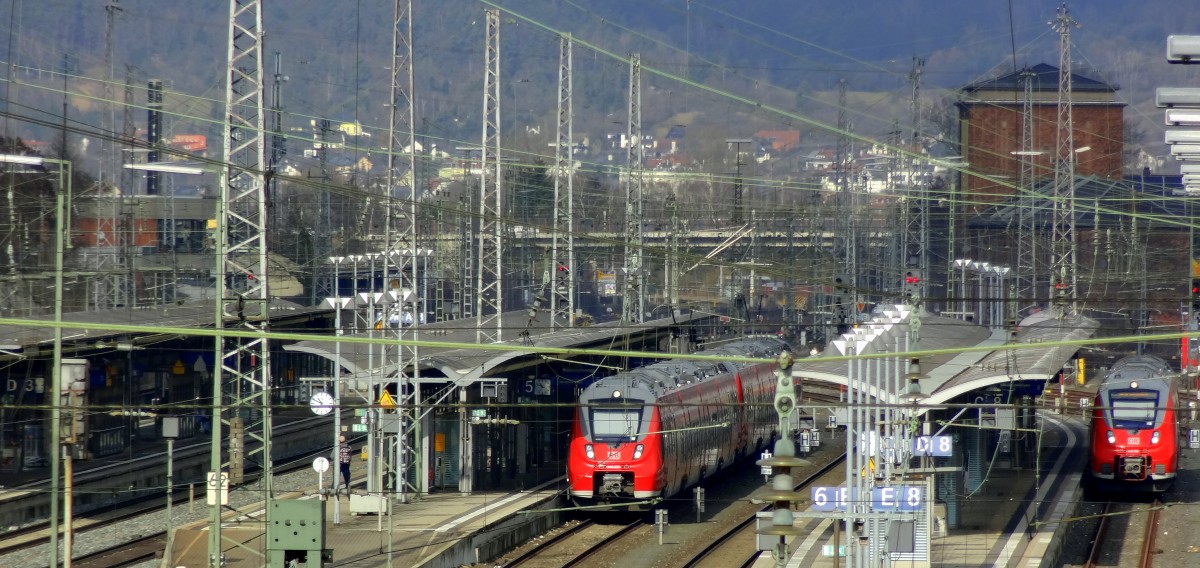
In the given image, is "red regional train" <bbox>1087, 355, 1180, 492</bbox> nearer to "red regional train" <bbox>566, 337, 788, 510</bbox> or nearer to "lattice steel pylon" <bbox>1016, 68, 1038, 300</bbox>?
"lattice steel pylon" <bbox>1016, 68, 1038, 300</bbox>

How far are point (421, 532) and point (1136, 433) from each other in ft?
37.2

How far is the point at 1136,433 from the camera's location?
21.5 m

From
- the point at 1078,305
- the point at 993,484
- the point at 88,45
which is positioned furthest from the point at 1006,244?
the point at 88,45

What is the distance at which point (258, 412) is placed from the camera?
807 inches

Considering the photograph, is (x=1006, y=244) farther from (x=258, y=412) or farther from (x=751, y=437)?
(x=258, y=412)

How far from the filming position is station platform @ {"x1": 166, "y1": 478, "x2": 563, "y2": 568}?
1667 cm

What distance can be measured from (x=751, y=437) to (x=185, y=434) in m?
10.8

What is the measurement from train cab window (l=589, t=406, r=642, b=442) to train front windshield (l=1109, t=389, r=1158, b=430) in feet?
24.8

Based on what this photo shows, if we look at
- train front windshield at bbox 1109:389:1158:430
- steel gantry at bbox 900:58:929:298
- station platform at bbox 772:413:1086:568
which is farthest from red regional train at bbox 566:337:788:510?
steel gantry at bbox 900:58:929:298

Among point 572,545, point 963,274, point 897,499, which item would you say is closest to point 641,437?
point 572,545

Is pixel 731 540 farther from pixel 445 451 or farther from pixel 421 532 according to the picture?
pixel 445 451

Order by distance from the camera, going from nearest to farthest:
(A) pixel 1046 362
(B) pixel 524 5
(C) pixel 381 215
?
(A) pixel 1046 362 < (C) pixel 381 215 < (B) pixel 524 5

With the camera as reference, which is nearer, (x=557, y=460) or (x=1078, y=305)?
(x=557, y=460)

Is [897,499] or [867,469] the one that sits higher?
[867,469]
